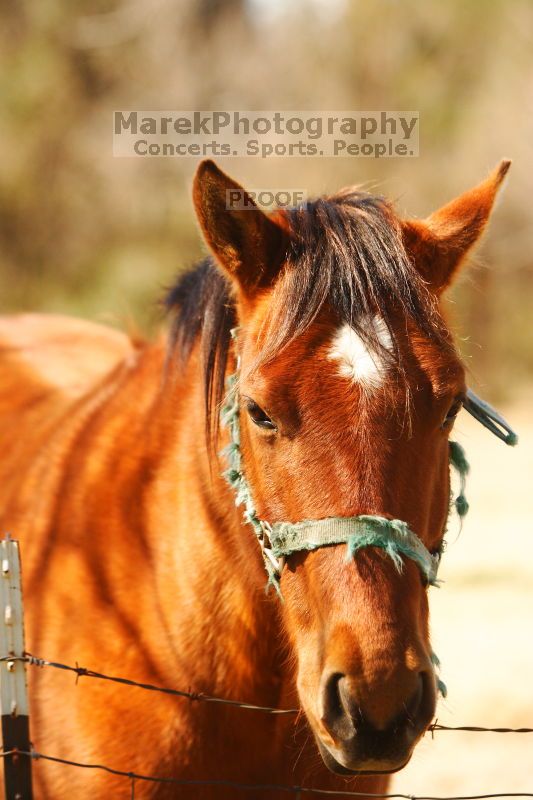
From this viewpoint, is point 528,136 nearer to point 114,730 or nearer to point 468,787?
point 468,787

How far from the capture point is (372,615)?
1842 millimetres

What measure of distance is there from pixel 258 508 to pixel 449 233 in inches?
34.9

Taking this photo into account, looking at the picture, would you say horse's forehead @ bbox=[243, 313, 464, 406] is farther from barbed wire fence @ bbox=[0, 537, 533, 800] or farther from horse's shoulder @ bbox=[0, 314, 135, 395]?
horse's shoulder @ bbox=[0, 314, 135, 395]

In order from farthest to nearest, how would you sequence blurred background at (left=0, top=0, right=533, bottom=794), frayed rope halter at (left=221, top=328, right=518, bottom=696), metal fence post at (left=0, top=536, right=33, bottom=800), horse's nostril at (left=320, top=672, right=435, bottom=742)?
1. blurred background at (left=0, top=0, right=533, bottom=794)
2. metal fence post at (left=0, top=536, right=33, bottom=800)
3. frayed rope halter at (left=221, top=328, right=518, bottom=696)
4. horse's nostril at (left=320, top=672, right=435, bottom=742)

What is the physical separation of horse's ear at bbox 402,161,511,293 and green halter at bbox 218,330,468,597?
58 centimetres

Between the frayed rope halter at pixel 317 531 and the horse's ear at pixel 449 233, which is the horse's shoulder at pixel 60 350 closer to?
the frayed rope halter at pixel 317 531

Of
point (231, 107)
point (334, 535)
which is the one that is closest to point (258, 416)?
point (334, 535)

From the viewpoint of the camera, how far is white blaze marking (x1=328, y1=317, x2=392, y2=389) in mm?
2002

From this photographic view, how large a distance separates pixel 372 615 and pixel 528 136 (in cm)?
1578

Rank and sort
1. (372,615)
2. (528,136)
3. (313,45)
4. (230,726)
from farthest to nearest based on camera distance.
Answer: (313,45) → (528,136) → (230,726) → (372,615)

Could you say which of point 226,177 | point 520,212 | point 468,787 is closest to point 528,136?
point 520,212

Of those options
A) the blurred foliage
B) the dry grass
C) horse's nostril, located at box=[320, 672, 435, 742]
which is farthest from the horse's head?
the blurred foliage

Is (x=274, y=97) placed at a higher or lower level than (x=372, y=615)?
higher

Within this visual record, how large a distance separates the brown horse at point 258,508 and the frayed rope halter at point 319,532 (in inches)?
1.0
